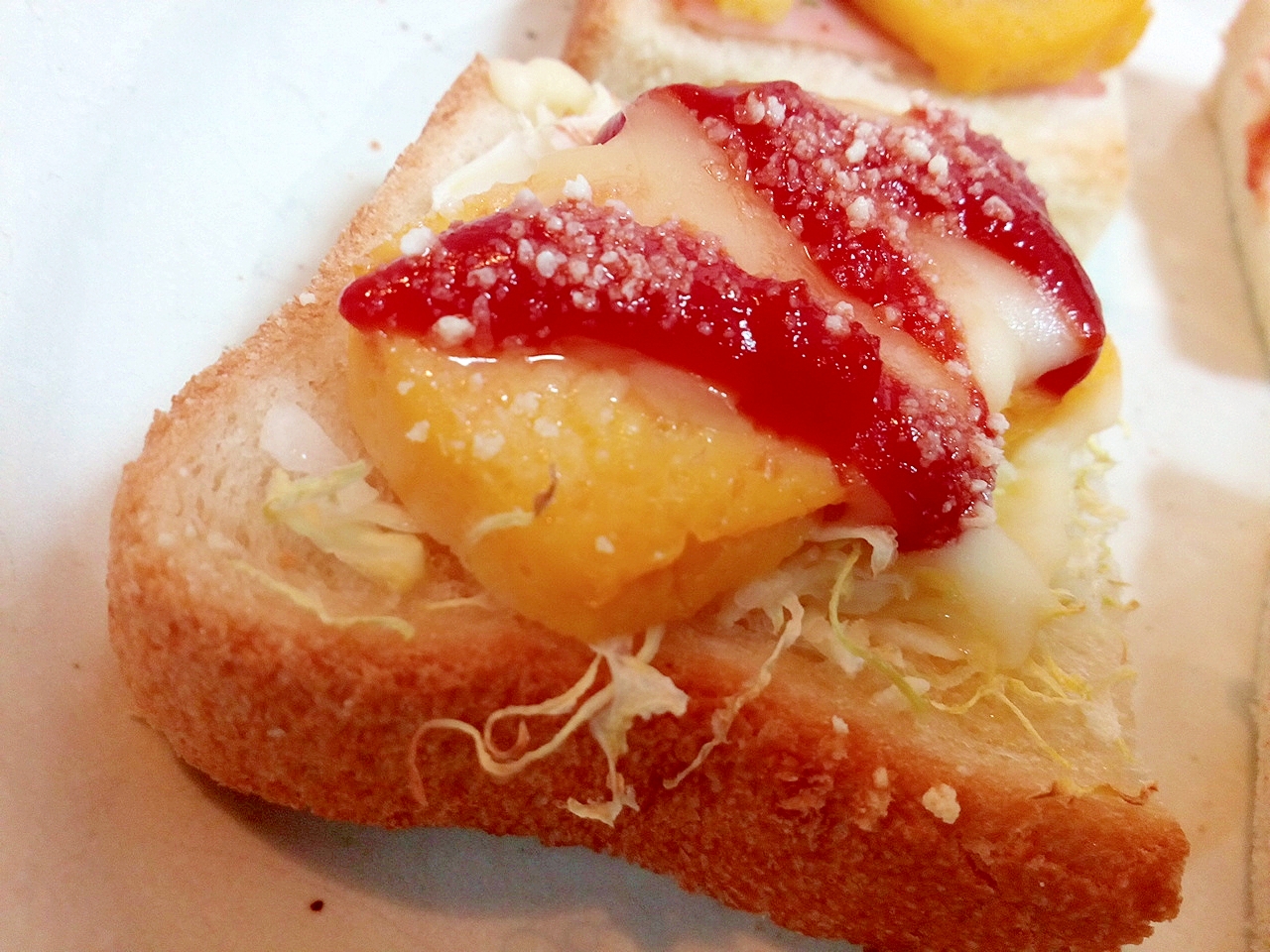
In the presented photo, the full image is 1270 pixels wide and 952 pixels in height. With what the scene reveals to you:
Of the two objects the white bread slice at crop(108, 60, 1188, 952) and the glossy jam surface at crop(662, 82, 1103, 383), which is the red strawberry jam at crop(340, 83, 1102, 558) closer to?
the glossy jam surface at crop(662, 82, 1103, 383)

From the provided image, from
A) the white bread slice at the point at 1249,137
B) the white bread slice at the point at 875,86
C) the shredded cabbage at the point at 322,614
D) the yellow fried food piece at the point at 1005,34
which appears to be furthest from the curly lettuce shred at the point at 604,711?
the white bread slice at the point at 1249,137

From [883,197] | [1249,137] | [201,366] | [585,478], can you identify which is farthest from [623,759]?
[1249,137]

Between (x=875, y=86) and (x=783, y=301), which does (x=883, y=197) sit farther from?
(x=875, y=86)

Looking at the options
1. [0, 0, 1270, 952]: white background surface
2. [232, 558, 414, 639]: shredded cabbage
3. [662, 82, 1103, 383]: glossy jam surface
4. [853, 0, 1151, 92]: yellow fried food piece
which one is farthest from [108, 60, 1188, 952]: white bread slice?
[853, 0, 1151, 92]: yellow fried food piece

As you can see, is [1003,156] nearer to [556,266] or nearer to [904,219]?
[904,219]

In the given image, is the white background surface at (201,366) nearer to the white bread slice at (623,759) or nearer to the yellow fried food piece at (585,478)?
the white bread slice at (623,759)

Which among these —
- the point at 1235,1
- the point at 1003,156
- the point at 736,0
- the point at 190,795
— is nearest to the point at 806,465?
the point at 1003,156
